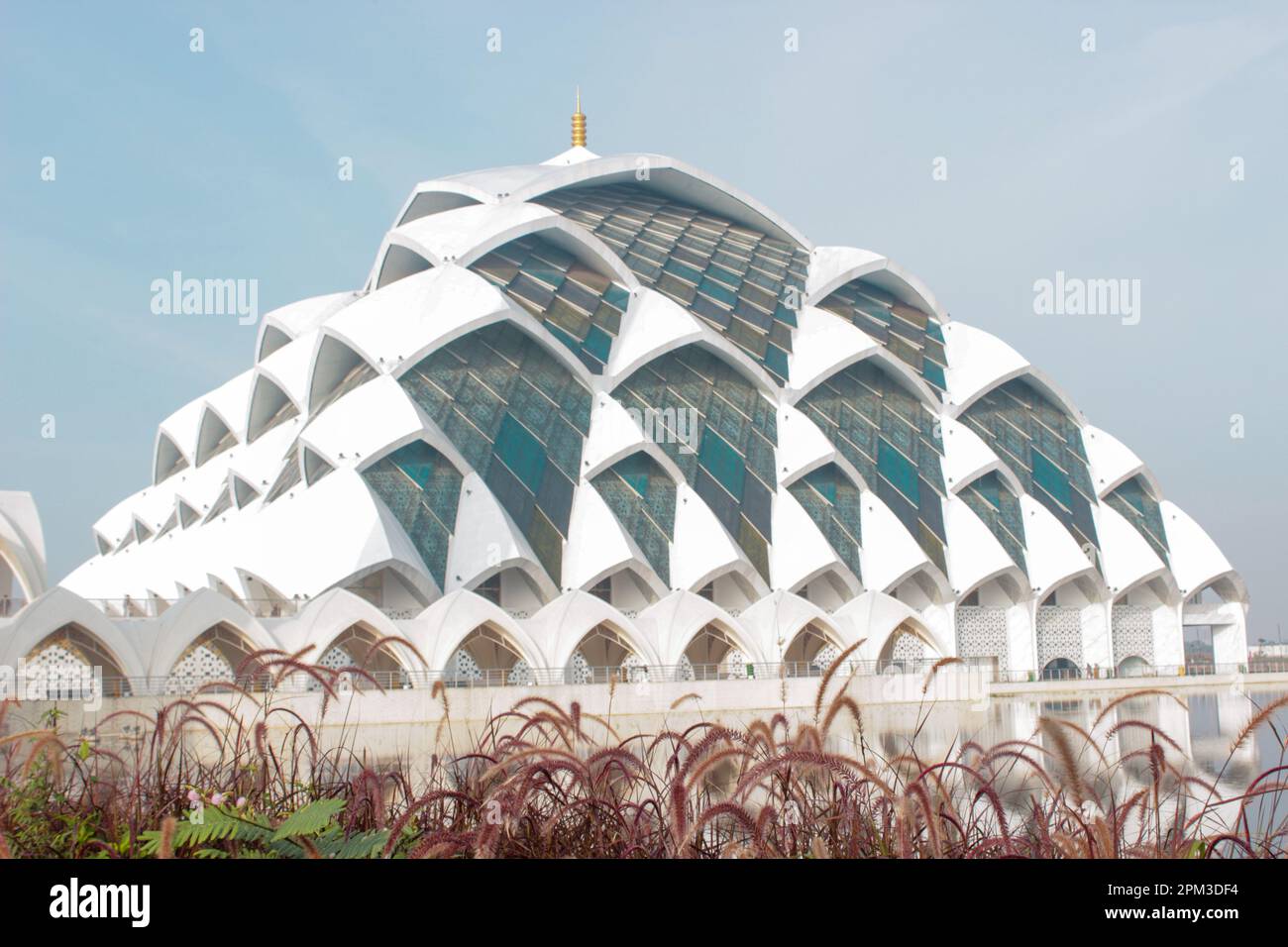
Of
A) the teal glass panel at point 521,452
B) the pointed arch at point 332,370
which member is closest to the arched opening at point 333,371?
the pointed arch at point 332,370

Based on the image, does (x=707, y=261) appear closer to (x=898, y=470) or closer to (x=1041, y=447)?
(x=898, y=470)

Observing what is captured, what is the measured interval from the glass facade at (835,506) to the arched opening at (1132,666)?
1336 cm

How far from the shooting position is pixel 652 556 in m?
44.3

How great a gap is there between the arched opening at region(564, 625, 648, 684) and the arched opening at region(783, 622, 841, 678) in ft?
18.6

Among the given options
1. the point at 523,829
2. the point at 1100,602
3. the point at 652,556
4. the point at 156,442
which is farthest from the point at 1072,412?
the point at 523,829

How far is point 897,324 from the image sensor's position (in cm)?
5962

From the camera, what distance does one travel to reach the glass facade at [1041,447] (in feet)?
177

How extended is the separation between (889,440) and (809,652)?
12.0 meters

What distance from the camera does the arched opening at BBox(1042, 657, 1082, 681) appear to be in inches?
2028

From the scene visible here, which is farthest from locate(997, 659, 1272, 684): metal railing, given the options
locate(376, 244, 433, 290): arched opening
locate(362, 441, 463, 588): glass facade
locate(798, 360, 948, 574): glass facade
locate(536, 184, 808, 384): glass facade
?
locate(376, 244, 433, 290): arched opening

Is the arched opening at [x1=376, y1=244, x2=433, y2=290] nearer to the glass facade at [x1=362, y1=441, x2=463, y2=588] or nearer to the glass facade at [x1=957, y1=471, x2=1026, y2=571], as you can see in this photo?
the glass facade at [x1=362, y1=441, x2=463, y2=588]

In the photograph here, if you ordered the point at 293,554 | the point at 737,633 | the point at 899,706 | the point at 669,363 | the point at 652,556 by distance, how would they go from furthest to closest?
the point at 669,363, the point at 652,556, the point at 737,633, the point at 293,554, the point at 899,706
